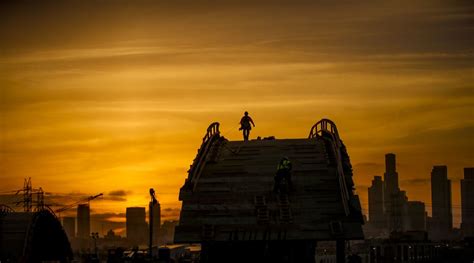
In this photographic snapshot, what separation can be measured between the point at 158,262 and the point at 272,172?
1718cm

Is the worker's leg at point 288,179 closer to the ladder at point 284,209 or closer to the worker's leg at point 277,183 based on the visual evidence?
the worker's leg at point 277,183

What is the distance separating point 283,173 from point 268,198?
1.99 meters

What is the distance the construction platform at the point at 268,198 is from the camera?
7306cm

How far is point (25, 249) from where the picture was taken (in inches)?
4254

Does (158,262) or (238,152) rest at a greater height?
(238,152)

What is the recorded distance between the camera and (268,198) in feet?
251

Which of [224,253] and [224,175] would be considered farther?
[224,175]

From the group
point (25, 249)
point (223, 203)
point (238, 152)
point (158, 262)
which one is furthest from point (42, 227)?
point (223, 203)

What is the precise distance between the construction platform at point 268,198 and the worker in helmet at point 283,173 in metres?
0.53

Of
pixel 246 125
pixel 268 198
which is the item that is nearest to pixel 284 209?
pixel 268 198

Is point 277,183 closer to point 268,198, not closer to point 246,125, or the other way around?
point 268,198

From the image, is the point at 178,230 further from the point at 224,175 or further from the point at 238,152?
the point at 238,152

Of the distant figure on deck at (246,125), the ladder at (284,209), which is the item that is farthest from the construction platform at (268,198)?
the distant figure on deck at (246,125)

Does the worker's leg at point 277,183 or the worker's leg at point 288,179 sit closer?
the worker's leg at point 288,179
